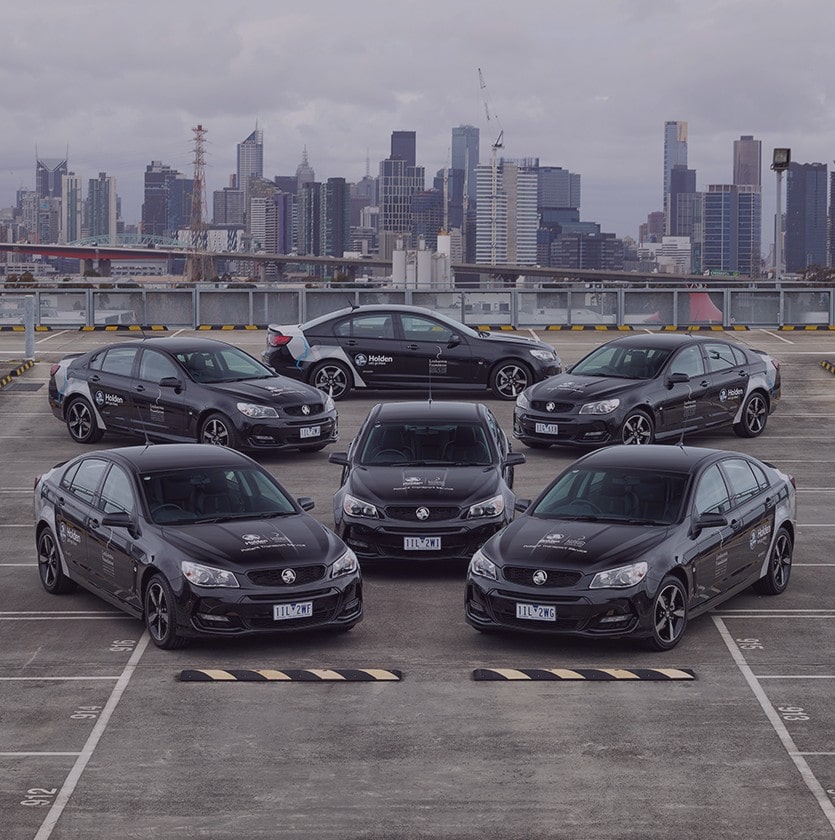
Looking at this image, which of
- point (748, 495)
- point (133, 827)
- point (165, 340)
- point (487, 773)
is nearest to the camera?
point (133, 827)

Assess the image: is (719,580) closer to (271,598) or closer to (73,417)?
(271,598)

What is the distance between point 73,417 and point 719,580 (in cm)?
1178

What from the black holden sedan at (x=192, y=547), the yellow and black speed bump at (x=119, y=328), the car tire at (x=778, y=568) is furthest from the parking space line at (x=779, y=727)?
the yellow and black speed bump at (x=119, y=328)

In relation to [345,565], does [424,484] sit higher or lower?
higher

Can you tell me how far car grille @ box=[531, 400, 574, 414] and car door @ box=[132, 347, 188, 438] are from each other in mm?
4440

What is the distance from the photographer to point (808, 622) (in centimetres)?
1273

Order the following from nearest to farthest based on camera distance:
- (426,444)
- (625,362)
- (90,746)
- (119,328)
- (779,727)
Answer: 1. (90,746)
2. (779,727)
3. (426,444)
4. (625,362)
5. (119,328)

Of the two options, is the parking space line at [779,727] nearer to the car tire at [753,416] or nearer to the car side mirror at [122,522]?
the car side mirror at [122,522]

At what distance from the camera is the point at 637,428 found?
2041 centimetres

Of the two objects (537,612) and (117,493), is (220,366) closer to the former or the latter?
(117,493)

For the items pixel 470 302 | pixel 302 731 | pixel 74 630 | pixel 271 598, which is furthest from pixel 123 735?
pixel 470 302

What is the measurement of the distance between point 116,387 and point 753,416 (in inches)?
342

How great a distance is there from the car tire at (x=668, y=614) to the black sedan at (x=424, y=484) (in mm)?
2756

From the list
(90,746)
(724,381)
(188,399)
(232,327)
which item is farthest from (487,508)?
(232,327)
